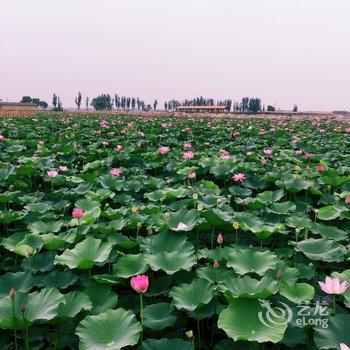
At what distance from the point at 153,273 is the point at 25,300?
685 mm

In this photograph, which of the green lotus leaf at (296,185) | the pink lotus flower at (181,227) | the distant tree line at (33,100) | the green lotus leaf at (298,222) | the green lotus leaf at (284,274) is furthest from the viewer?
the distant tree line at (33,100)

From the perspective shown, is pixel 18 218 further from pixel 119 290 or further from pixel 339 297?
pixel 339 297

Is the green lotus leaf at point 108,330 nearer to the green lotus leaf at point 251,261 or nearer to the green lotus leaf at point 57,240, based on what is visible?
the green lotus leaf at point 251,261

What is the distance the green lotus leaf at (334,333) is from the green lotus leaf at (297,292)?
0.19m

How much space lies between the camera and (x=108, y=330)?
1.36 meters

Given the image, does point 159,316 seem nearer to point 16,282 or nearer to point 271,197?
point 16,282

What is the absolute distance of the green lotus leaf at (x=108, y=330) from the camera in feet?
4.22

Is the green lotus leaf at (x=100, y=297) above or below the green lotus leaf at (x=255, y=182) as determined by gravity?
below

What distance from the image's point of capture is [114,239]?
2.08 m

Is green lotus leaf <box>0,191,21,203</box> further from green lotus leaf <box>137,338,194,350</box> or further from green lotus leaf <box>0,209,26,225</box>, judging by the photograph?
green lotus leaf <box>137,338,194,350</box>

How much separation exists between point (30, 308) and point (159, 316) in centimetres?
47

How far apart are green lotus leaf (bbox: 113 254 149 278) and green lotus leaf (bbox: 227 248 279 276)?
1.24 feet

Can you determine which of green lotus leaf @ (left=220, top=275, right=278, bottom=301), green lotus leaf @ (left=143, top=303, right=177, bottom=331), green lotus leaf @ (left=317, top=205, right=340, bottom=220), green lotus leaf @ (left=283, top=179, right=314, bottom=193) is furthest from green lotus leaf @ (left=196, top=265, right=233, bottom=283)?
green lotus leaf @ (left=283, top=179, right=314, bottom=193)

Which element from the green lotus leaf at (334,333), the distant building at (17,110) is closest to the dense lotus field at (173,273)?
the green lotus leaf at (334,333)
